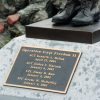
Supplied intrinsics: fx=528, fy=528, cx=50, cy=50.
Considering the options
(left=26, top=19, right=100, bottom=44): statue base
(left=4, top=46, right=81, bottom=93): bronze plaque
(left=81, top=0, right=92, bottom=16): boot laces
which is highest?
(left=81, top=0, right=92, bottom=16): boot laces

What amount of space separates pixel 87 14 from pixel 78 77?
716 mm

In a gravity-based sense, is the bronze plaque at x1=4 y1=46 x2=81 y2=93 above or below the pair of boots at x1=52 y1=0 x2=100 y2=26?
below

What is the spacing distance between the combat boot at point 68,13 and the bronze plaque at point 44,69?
340 millimetres

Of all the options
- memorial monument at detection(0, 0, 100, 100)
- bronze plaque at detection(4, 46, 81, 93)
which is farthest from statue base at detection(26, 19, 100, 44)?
bronze plaque at detection(4, 46, 81, 93)

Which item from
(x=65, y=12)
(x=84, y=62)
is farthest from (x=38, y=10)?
(x=84, y=62)

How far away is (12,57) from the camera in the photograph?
16.8ft

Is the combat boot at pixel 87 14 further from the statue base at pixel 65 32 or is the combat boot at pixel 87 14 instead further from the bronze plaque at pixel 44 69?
the bronze plaque at pixel 44 69

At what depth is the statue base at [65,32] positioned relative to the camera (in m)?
4.88

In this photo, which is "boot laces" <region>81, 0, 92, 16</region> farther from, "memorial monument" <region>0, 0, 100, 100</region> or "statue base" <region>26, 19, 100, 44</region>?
"statue base" <region>26, 19, 100, 44</region>

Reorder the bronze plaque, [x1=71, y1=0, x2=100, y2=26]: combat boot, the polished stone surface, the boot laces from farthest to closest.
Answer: the boot laces, [x1=71, y1=0, x2=100, y2=26]: combat boot, the bronze plaque, the polished stone surface

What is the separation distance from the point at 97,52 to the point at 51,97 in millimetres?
581

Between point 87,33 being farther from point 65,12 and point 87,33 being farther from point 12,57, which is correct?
point 12,57

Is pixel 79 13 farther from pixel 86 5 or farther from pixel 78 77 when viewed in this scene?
pixel 78 77

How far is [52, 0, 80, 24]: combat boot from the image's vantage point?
514 centimetres
